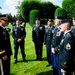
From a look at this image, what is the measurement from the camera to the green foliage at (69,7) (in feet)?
157

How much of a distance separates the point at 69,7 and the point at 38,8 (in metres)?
8.87

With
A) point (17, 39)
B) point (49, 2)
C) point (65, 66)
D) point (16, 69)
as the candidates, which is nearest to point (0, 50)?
point (65, 66)

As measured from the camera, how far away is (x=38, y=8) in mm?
56000

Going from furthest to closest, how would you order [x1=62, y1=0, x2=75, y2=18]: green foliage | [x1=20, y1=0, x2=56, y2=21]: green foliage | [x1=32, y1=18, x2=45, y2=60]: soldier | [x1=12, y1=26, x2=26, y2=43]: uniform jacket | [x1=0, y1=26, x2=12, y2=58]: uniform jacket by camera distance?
[x1=20, y1=0, x2=56, y2=21]: green foliage → [x1=62, y1=0, x2=75, y2=18]: green foliage → [x1=32, y1=18, x2=45, y2=60]: soldier → [x1=12, y1=26, x2=26, y2=43]: uniform jacket → [x1=0, y1=26, x2=12, y2=58]: uniform jacket

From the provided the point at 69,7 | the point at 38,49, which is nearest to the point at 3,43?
the point at 38,49

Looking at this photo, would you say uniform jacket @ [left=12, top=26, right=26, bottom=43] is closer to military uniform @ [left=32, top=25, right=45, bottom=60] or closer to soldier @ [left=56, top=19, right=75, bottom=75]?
military uniform @ [left=32, top=25, right=45, bottom=60]

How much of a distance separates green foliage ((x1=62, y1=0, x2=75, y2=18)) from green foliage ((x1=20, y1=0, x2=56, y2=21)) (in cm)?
598

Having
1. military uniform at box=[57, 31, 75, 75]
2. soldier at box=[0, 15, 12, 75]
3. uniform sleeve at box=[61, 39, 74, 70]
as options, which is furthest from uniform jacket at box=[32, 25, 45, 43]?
uniform sleeve at box=[61, 39, 74, 70]

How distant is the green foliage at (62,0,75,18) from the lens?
4783 cm

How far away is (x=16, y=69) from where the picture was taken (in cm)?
1134

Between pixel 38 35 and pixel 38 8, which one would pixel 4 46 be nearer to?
pixel 38 35

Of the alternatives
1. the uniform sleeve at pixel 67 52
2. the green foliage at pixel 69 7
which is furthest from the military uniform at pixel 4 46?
the green foliage at pixel 69 7

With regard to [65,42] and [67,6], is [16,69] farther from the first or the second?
[67,6]

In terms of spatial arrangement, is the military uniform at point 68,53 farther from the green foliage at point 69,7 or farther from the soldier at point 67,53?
the green foliage at point 69,7
